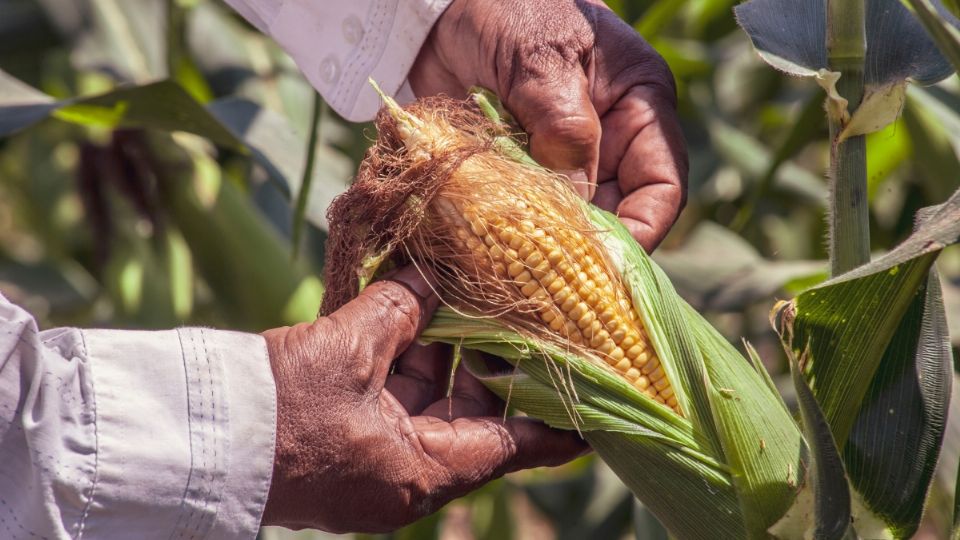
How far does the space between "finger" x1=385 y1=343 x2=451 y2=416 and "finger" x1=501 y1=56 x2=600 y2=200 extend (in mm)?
274

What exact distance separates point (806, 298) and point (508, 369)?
378 millimetres

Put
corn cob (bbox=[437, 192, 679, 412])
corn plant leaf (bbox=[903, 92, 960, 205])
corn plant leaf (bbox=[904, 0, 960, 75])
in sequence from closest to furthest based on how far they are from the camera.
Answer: corn plant leaf (bbox=[904, 0, 960, 75]) → corn cob (bbox=[437, 192, 679, 412]) → corn plant leaf (bbox=[903, 92, 960, 205])

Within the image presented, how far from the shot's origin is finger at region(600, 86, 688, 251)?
56.7 inches

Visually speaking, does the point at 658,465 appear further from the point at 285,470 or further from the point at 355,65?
the point at 355,65

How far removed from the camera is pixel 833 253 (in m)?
1.23

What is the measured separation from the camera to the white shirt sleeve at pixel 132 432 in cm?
102

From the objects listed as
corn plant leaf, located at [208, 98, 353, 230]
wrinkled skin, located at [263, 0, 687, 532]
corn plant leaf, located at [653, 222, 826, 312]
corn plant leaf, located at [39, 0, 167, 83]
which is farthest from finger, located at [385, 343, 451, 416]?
corn plant leaf, located at [39, 0, 167, 83]

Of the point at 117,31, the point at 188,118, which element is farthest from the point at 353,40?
the point at 117,31

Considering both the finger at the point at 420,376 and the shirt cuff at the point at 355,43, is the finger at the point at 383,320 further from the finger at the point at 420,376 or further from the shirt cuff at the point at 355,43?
the shirt cuff at the point at 355,43

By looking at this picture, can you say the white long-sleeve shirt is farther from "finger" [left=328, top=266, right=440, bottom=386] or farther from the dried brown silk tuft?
the dried brown silk tuft

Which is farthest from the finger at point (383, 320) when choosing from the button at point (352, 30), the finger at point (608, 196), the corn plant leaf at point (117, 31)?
the corn plant leaf at point (117, 31)

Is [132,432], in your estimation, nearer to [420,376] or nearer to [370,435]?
[370,435]

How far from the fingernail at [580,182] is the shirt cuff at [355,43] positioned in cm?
37

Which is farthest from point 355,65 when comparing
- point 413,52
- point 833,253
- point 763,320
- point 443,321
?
point 763,320
